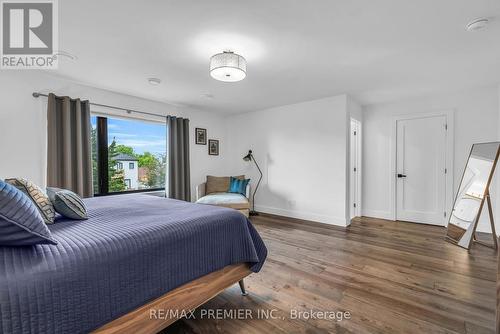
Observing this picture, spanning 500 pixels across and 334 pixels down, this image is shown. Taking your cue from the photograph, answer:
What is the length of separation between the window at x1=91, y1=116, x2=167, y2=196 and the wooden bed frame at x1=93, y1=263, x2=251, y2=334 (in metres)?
2.91

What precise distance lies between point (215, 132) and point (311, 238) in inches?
128

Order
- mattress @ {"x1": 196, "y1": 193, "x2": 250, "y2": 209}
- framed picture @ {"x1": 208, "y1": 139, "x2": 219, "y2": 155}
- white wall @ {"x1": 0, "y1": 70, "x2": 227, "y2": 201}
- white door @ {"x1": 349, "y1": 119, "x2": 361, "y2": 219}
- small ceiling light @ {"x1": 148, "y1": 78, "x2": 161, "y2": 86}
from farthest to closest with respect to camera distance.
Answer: framed picture @ {"x1": 208, "y1": 139, "x2": 219, "y2": 155} < white door @ {"x1": 349, "y1": 119, "x2": 361, "y2": 219} < mattress @ {"x1": 196, "y1": 193, "x2": 250, "y2": 209} < small ceiling light @ {"x1": 148, "y1": 78, "x2": 161, "y2": 86} < white wall @ {"x1": 0, "y1": 70, "x2": 227, "y2": 201}

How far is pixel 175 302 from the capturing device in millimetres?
1366

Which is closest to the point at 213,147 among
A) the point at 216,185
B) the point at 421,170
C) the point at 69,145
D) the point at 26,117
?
the point at 216,185

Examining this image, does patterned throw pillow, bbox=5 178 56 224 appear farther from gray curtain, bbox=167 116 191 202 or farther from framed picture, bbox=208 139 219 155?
framed picture, bbox=208 139 219 155

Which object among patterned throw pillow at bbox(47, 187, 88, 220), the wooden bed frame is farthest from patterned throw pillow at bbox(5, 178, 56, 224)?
the wooden bed frame

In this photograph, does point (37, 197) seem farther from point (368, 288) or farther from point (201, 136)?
point (201, 136)

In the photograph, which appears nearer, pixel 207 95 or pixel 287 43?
pixel 287 43

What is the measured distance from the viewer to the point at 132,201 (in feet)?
7.30

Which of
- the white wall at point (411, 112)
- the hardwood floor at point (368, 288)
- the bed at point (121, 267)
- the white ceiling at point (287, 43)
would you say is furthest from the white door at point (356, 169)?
the bed at point (121, 267)

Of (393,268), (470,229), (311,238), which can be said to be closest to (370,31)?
(393,268)

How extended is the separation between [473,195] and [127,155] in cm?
545

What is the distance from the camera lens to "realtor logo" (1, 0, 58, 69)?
1725 millimetres

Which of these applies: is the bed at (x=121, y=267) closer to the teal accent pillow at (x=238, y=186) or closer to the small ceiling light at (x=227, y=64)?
the small ceiling light at (x=227, y=64)
